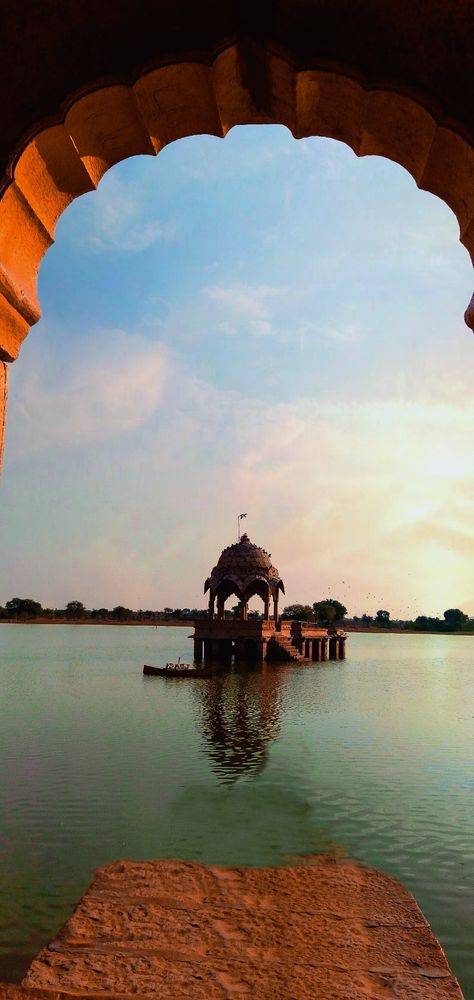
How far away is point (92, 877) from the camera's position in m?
6.89

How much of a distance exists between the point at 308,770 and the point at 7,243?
11.1 m

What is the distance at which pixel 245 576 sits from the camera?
35656mm

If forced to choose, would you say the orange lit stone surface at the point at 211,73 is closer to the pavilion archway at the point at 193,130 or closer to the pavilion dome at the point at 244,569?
the pavilion archway at the point at 193,130

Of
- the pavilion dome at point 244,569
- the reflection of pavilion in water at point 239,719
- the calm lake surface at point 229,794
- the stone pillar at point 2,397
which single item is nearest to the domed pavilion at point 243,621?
the pavilion dome at point 244,569

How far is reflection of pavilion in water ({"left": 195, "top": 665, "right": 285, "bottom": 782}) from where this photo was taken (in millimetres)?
12805

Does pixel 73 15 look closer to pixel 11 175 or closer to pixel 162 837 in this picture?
pixel 11 175

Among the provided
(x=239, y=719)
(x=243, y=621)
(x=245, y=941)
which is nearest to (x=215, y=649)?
(x=243, y=621)

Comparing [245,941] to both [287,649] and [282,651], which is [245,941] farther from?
[287,649]

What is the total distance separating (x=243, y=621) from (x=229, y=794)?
2497 centimetres

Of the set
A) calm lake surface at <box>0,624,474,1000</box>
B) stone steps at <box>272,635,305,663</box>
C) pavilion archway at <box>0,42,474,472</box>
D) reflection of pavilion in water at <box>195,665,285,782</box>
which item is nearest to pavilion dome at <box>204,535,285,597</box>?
stone steps at <box>272,635,305,663</box>

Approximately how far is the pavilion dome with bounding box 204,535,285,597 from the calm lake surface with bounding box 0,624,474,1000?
13843 mm

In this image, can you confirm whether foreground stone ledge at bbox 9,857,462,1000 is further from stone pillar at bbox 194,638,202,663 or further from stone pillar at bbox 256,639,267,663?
stone pillar at bbox 194,638,202,663

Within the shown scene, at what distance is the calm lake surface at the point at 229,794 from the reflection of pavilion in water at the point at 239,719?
0.26 feet

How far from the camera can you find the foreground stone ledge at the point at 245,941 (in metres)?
4.67
